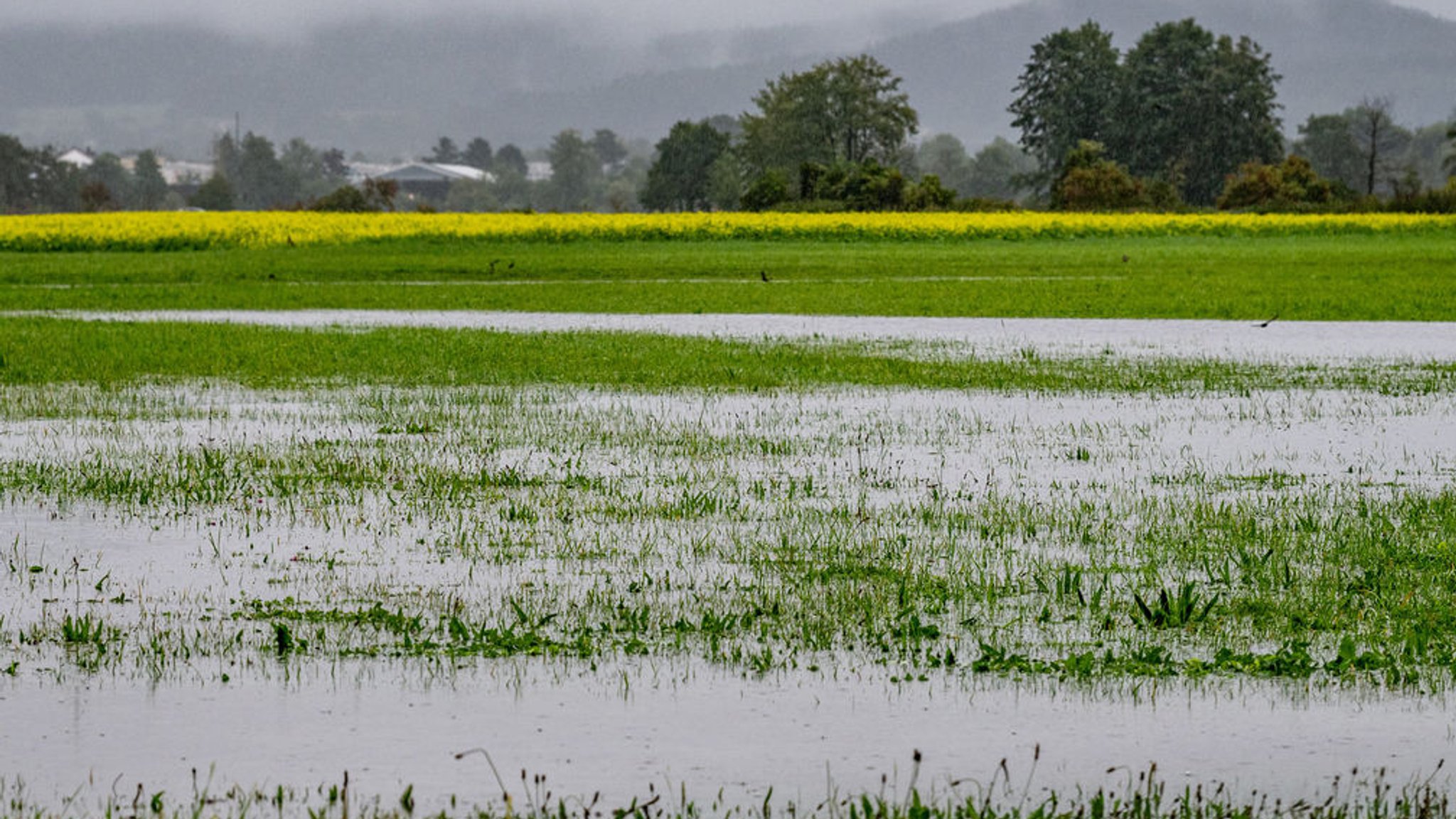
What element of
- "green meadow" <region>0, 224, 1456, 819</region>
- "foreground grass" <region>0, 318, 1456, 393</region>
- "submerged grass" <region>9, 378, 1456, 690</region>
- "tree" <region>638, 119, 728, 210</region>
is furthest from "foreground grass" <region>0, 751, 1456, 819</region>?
"tree" <region>638, 119, 728, 210</region>

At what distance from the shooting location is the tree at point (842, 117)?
503ft

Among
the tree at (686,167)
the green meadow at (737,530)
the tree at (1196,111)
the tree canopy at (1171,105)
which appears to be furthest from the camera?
the tree at (686,167)

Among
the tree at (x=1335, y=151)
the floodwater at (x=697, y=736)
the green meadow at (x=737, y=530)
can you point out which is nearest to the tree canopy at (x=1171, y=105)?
the tree at (x=1335, y=151)

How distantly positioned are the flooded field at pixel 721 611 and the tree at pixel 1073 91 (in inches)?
5353

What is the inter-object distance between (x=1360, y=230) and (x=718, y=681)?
235 feet

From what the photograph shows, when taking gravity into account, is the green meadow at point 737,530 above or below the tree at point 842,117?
below

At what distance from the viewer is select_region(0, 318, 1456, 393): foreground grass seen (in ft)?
61.6

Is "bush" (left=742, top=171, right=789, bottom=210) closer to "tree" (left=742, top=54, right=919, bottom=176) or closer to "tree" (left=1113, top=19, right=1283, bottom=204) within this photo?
"tree" (left=1113, top=19, right=1283, bottom=204)

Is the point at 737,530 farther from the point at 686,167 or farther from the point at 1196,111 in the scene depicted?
the point at 686,167

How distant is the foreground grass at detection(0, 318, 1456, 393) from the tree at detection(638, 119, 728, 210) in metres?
140

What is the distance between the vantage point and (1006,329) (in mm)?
27562

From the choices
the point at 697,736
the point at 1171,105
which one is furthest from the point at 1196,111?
the point at 697,736

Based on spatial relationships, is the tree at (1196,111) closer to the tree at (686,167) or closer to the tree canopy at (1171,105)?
the tree canopy at (1171,105)

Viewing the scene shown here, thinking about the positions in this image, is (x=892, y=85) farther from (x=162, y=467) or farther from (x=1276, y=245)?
(x=162, y=467)
